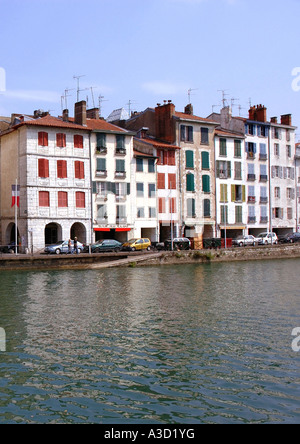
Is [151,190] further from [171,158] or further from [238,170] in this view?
[238,170]

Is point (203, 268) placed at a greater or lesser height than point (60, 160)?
lesser

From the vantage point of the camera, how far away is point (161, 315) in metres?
20.6

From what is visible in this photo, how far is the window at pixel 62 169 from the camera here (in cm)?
5006

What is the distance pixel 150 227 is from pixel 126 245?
6.58m

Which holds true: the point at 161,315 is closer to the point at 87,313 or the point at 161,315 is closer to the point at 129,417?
the point at 87,313

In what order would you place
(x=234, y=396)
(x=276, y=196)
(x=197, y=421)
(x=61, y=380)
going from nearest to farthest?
(x=197, y=421), (x=234, y=396), (x=61, y=380), (x=276, y=196)

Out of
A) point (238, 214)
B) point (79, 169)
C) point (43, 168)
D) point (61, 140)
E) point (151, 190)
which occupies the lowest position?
point (238, 214)

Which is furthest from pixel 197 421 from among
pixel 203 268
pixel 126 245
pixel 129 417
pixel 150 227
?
pixel 150 227

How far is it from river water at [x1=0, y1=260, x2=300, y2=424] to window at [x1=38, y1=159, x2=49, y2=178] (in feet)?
74.1

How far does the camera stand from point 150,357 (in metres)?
14.4

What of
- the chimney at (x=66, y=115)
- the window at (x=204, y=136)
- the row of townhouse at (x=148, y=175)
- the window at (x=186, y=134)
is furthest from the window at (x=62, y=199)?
the window at (x=204, y=136)

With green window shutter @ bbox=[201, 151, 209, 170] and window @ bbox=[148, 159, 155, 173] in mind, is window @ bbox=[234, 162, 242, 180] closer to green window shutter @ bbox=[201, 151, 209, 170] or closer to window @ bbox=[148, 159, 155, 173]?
green window shutter @ bbox=[201, 151, 209, 170]

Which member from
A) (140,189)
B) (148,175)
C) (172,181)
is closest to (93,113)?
(148,175)

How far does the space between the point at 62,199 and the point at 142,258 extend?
32.8 feet
